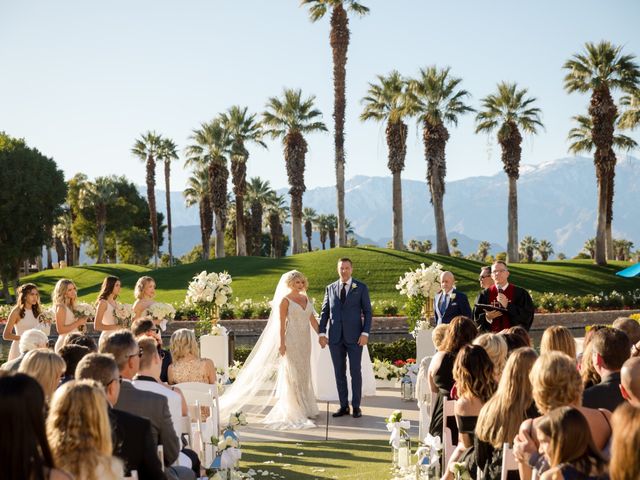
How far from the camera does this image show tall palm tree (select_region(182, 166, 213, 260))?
71062mm

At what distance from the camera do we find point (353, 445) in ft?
35.2

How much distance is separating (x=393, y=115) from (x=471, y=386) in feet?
153

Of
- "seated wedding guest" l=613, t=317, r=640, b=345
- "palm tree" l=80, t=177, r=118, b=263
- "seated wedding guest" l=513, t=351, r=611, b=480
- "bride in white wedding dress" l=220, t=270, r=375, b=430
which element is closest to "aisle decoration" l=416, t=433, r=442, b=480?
"seated wedding guest" l=613, t=317, r=640, b=345

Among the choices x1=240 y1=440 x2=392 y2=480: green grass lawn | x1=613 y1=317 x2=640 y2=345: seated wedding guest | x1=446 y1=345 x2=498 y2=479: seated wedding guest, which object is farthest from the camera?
x1=240 y1=440 x2=392 y2=480: green grass lawn

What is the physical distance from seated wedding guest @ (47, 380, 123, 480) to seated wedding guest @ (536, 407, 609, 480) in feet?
7.57

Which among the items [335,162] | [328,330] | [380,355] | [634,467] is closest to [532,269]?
[335,162]

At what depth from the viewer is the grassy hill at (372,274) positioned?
42.8m

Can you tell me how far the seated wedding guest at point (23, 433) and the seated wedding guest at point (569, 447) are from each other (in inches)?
98.6

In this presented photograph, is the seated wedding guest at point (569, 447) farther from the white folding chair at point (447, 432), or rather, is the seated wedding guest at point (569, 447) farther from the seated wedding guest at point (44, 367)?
the seated wedding guest at point (44, 367)

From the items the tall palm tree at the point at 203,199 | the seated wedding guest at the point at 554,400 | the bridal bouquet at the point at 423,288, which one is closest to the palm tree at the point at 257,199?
the tall palm tree at the point at 203,199

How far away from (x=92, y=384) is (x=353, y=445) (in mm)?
7178

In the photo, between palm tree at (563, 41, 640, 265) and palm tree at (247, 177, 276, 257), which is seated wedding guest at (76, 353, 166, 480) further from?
palm tree at (247, 177, 276, 257)

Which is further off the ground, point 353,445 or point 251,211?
point 251,211

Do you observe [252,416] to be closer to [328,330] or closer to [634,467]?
[328,330]
